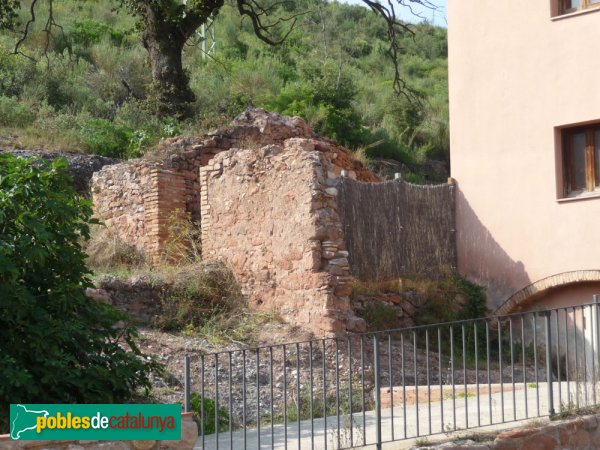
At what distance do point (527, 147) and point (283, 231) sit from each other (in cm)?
458

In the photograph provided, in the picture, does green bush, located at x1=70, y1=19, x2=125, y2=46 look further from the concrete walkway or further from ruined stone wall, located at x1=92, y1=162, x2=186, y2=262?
the concrete walkway

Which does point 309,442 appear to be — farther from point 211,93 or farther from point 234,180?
point 211,93

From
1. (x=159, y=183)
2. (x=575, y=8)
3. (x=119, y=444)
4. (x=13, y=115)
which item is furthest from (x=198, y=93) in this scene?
(x=119, y=444)

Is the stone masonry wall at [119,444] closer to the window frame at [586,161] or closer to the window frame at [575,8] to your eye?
the window frame at [586,161]

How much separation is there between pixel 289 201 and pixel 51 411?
298 inches

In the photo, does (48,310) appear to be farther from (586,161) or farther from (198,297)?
(586,161)

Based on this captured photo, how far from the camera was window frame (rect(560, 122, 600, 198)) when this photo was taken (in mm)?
16438

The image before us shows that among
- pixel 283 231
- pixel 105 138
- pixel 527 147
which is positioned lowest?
pixel 283 231

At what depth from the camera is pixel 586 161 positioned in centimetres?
1661

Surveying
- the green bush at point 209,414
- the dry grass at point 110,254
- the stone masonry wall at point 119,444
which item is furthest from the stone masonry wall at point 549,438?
the dry grass at point 110,254

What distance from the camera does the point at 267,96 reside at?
26.8 metres

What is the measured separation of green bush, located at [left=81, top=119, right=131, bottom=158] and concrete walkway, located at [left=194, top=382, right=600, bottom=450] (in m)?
10.9

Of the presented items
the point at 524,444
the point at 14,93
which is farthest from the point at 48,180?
the point at 14,93

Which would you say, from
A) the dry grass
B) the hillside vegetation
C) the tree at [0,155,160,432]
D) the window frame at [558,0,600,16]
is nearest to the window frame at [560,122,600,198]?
the window frame at [558,0,600,16]
